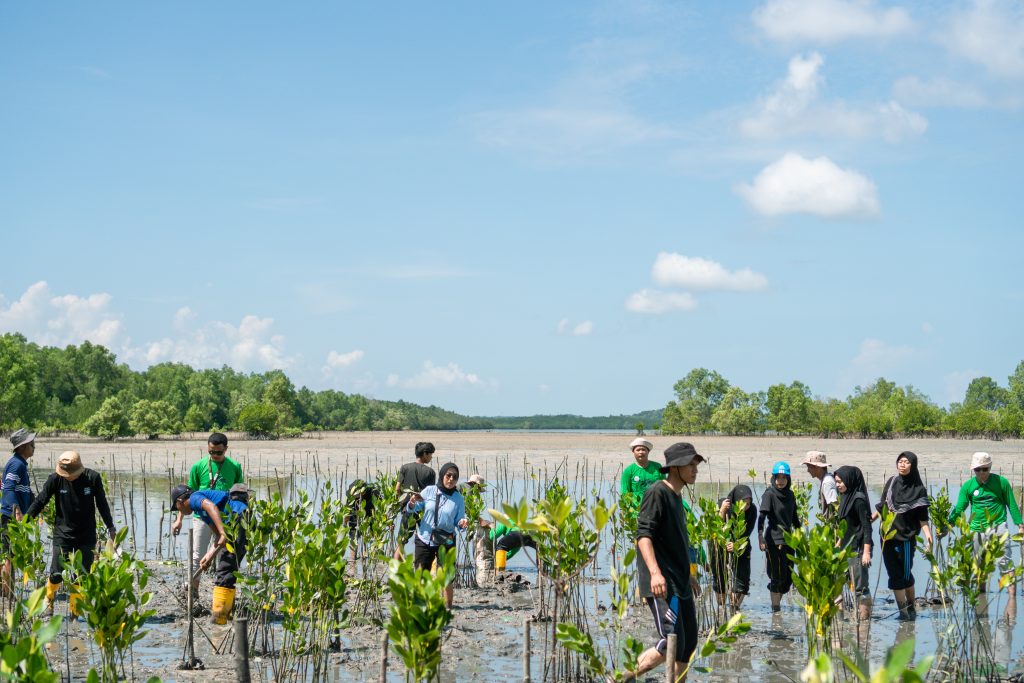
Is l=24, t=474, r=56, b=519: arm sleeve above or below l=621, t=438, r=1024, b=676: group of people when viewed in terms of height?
above

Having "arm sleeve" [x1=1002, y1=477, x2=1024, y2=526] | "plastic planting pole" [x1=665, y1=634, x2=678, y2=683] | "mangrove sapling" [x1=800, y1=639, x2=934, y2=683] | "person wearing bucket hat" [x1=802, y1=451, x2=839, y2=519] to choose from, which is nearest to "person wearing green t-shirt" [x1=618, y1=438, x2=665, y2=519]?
"person wearing bucket hat" [x1=802, y1=451, x2=839, y2=519]

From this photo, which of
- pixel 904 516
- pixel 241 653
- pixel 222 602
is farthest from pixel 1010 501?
pixel 222 602

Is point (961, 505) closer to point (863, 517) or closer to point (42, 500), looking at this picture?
point (863, 517)

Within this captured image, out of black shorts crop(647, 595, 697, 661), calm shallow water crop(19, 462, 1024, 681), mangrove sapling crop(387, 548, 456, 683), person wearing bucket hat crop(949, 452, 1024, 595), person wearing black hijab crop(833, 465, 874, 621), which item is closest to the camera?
mangrove sapling crop(387, 548, 456, 683)

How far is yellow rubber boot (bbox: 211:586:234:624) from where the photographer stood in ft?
29.8

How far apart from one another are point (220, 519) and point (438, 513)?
193 centimetres

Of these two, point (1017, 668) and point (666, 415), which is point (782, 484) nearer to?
point (1017, 668)

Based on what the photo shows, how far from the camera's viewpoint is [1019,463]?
43188 mm

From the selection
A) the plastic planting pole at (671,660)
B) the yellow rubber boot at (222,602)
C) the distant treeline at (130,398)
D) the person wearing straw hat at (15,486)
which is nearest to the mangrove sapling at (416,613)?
the plastic planting pole at (671,660)

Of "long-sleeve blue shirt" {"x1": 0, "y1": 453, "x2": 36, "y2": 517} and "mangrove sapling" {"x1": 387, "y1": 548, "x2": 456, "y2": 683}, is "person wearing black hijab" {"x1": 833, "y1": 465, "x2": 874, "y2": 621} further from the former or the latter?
"long-sleeve blue shirt" {"x1": 0, "y1": 453, "x2": 36, "y2": 517}

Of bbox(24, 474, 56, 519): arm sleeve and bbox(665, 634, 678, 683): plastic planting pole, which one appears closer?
bbox(665, 634, 678, 683): plastic planting pole

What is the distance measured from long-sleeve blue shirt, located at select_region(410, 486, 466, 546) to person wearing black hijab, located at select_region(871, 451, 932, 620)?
4147 mm

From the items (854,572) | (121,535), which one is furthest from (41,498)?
(854,572)

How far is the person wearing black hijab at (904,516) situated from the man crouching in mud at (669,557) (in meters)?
4.40
